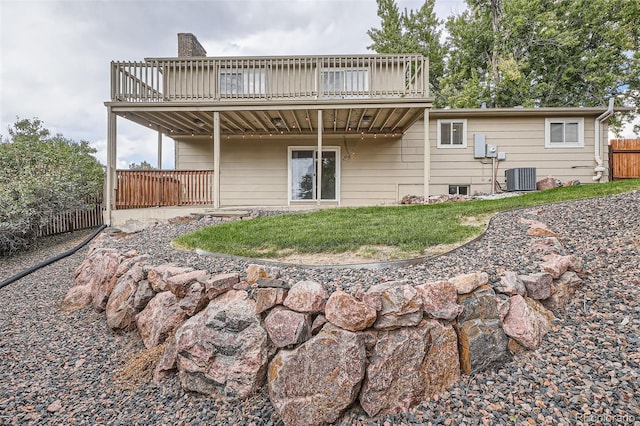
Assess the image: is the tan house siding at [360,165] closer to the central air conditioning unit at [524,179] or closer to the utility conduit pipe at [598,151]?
the central air conditioning unit at [524,179]

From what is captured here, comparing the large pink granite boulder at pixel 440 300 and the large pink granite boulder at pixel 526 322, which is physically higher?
the large pink granite boulder at pixel 440 300

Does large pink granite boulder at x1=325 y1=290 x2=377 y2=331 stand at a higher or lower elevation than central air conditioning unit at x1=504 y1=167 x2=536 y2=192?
lower

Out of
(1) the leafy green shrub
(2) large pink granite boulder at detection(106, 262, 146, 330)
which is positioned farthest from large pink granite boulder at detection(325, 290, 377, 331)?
(1) the leafy green shrub

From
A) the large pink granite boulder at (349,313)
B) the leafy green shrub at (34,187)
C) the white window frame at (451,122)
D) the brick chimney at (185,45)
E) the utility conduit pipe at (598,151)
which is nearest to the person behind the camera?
the large pink granite boulder at (349,313)

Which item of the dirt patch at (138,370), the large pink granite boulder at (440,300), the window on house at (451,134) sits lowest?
the dirt patch at (138,370)

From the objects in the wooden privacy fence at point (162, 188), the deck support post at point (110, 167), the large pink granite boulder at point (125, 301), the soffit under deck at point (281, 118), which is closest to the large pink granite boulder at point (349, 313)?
the large pink granite boulder at point (125, 301)

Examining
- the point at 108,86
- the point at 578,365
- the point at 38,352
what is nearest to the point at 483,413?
the point at 578,365

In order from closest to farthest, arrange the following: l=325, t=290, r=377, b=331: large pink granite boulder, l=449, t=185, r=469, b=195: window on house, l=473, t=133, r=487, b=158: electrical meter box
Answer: l=325, t=290, r=377, b=331: large pink granite boulder, l=473, t=133, r=487, b=158: electrical meter box, l=449, t=185, r=469, b=195: window on house

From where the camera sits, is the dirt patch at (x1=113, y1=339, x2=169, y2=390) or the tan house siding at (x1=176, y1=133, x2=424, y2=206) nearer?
the dirt patch at (x1=113, y1=339, x2=169, y2=390)

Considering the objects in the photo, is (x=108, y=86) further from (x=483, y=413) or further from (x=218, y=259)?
(x=483, y=413)

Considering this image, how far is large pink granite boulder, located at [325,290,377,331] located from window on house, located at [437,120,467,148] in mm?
8289

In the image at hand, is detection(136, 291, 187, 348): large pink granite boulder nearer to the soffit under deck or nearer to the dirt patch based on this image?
the dirt patch

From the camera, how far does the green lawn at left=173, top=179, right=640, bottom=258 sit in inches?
140

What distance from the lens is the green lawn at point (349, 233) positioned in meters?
3.57
